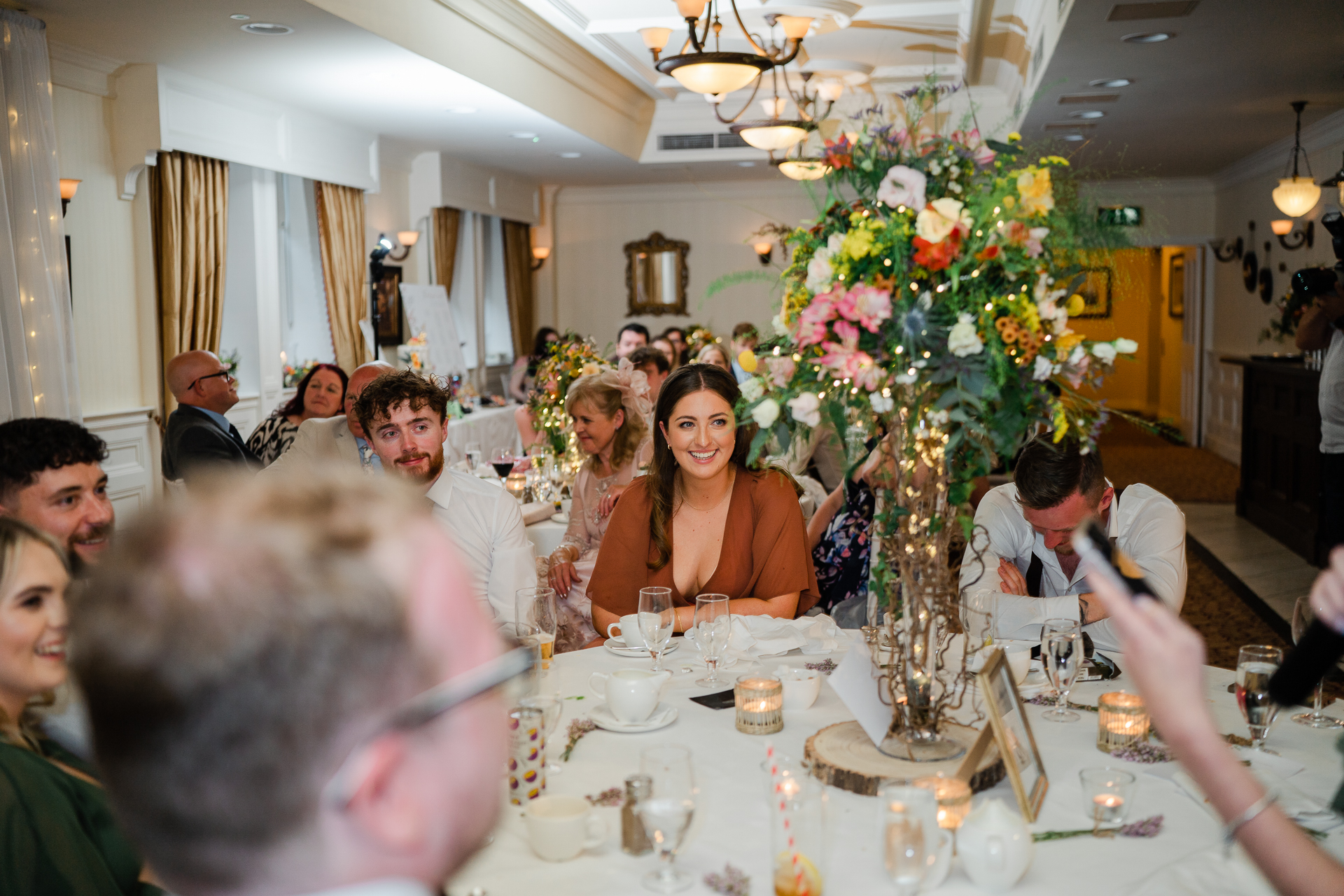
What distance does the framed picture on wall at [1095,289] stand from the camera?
174 centimetres

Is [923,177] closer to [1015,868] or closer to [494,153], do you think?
[1015,868]

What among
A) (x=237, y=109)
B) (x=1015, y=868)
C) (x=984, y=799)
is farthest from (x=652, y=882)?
(x=237, y=109)

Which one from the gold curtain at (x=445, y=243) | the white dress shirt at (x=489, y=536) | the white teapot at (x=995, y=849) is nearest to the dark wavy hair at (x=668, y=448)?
the white dress shirt at (x=489, y=536)

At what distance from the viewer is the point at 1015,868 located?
4.38 feet

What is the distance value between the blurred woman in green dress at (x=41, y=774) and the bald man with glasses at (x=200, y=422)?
3612mm

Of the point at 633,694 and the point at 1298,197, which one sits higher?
the point at 1298,197

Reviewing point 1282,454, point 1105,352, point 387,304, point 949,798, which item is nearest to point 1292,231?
point 1282,454

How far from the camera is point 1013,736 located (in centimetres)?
165

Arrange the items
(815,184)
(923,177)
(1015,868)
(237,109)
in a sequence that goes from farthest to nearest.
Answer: (237,109) < (815,184) < (923,177) < (1015,868)

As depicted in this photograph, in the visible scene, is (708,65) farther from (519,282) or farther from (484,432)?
(519,282)

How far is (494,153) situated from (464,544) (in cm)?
766

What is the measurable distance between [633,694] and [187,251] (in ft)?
19.4

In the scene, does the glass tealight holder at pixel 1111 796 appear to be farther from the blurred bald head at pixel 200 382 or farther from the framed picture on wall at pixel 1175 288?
the framed picture on wall at pixel 1175 288

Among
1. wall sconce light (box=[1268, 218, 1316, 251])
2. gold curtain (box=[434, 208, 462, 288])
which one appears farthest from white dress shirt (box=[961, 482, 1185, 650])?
gold curtain (box=[434, 208, 462, 288])
